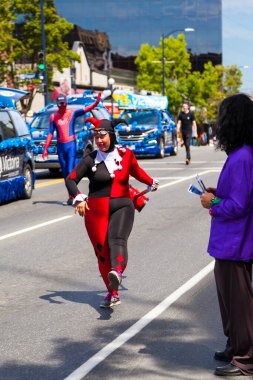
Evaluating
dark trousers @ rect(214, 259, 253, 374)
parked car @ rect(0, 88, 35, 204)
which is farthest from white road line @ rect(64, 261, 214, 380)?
parked car @ rect(0, 88, 35, 204)

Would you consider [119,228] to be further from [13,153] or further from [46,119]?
[46,119]

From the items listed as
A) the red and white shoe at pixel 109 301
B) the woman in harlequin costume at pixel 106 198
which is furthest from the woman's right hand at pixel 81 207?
the red and white shoe at pixel 109 301

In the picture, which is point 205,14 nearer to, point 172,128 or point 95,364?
point 172,128

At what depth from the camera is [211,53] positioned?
153125 millimetres

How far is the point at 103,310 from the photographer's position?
26.1ft

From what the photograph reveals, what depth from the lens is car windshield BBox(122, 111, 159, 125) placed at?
34859mm

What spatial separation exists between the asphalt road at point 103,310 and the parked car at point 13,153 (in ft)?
10.7

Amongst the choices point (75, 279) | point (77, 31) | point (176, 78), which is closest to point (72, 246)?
point (75, 279)

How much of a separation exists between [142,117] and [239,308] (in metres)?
29.8

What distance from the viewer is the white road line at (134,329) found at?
5965 mm

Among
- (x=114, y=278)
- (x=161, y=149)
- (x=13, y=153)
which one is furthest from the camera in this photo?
(x=161, y=149)

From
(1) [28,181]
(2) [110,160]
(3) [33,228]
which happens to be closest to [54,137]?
(1) [28,181]

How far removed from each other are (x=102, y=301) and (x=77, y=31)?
119 metres

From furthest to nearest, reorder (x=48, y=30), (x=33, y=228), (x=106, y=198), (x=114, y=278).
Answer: (x=48, y=30) → (x=33, y=228) → (x=106, y=198) → (x=114, y=278)
